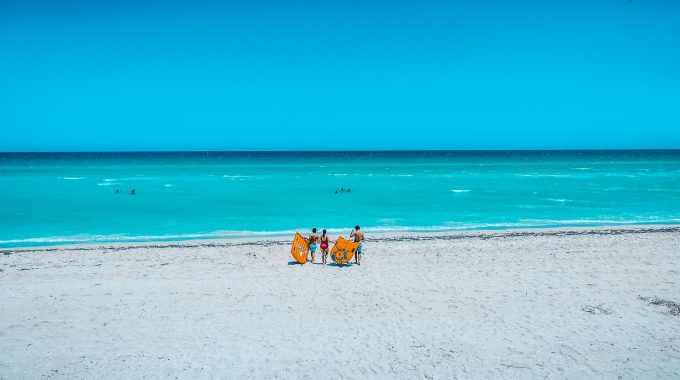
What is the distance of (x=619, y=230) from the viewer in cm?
1994

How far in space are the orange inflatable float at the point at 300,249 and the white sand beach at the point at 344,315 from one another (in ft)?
0.91

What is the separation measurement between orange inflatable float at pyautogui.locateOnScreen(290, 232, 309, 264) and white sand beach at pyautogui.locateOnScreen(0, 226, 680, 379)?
276 mm

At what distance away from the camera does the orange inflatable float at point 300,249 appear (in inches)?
547

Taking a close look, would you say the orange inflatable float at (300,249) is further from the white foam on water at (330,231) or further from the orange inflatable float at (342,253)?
the white foam on water at (330,231)

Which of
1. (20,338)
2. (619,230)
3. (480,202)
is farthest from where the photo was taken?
(480,202)

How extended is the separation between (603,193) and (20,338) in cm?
3935

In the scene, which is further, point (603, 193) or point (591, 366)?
point (603, 193)

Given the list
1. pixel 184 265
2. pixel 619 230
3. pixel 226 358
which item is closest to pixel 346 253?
pixel 184 265

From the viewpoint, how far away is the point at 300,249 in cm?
1412

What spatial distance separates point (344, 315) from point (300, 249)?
4.48 m

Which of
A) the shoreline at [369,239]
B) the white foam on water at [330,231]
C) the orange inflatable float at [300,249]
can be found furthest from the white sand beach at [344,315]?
the white foam on water at [330,231]

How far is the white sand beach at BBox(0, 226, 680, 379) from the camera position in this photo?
7.82m

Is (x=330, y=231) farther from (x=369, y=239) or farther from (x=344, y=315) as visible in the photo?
(x=344, y=315)

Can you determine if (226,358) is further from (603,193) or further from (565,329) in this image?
(603,193)
